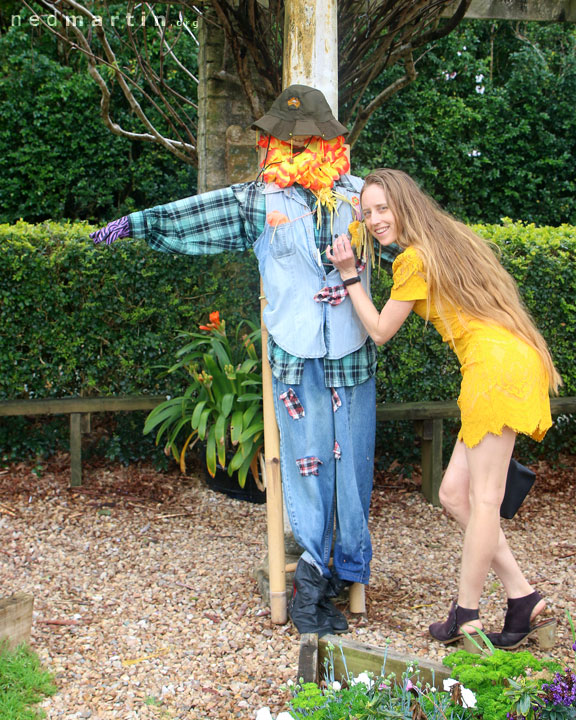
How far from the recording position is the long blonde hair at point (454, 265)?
96.9 inches

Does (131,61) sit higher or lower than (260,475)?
higher

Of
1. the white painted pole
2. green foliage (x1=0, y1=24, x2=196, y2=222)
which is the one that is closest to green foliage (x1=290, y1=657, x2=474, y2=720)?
the white painted pole

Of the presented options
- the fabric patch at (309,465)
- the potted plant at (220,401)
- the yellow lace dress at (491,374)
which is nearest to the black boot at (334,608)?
the fabric patch at (309,465)

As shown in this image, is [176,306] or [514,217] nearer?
[176,306]

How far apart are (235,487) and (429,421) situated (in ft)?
3.88

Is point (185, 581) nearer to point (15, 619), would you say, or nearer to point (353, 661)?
point (15, 619)

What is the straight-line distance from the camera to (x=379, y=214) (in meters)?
2.56

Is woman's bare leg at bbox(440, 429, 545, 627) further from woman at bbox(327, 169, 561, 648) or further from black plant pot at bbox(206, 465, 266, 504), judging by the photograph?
black plant pot at bbox(206, 465, 266, 504)

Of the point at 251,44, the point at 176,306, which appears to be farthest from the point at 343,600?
the point at 251,44

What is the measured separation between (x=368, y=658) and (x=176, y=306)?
2690 millimetres

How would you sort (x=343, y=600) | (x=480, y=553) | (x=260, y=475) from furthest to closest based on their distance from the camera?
(x=260, y=475)
(x=343, y=600)
(x=480, y=553)

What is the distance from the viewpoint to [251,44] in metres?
3.77

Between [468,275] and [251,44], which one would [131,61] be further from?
[468,275]

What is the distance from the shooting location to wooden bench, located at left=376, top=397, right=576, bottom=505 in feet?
13.9
